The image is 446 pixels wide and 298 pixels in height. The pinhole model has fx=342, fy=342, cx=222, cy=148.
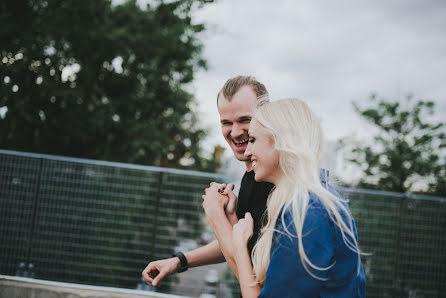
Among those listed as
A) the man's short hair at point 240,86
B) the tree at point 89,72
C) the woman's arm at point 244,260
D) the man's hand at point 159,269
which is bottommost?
the man's hand at point 159,269

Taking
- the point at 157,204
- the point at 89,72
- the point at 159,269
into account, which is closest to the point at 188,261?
the point at 159,269

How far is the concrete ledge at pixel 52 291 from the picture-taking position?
8.04 ft

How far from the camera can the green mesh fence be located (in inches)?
184

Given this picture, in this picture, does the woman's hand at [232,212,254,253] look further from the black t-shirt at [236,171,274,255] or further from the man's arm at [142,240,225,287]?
the man's arm at [142,240,225,287]

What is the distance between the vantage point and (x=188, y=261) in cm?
191

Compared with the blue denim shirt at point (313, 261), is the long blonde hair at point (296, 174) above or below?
above

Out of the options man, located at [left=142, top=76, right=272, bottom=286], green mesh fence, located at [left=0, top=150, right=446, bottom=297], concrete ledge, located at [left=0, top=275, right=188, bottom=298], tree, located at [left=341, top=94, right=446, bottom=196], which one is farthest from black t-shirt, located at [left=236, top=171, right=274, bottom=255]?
tree, located at [left=341, top=94, right=446, bottom=196]

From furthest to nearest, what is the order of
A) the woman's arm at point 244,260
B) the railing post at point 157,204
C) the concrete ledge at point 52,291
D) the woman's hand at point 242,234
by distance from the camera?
1. the railing post at point 157,204
2. the concrete ledge at point 52,291
3. the woman's hand at point 242,234
4. the woman's arm at point 244,260

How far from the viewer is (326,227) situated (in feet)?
3.45

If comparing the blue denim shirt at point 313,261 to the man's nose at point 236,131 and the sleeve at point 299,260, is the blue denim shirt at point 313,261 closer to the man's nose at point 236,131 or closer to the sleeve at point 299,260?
the sleeve at point 299,260

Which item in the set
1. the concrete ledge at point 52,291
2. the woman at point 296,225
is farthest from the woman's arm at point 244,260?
the concrete ledge at point 52,291

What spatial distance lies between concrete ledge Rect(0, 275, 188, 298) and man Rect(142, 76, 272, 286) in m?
0.73

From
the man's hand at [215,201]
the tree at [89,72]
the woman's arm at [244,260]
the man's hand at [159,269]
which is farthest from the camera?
the tree at [89,72]

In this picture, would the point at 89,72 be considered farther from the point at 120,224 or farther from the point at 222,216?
the point at 222,216
